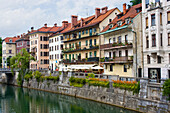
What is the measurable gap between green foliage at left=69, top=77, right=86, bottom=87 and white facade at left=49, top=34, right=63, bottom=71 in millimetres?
27616

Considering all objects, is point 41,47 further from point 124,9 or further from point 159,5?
point 159,5

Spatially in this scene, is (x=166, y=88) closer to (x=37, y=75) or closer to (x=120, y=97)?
(x=120, y=97)

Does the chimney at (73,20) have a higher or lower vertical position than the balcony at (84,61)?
higher

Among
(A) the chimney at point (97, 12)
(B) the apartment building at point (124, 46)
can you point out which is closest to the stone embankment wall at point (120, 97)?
(B) the apartment building at point (124, 46)

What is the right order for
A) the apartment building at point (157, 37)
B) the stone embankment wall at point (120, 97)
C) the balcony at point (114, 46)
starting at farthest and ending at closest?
the balcony at point (114, 46), the apartment building at point (157, 37), the stone embankment wall at point (120, 97)

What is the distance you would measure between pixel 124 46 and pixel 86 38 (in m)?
17.4

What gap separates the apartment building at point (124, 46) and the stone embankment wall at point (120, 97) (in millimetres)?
7976

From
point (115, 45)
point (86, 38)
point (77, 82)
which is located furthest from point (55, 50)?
point (115, 45)

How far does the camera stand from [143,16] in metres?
40.5

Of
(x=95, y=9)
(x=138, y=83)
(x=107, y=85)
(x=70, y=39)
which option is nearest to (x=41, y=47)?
(x=70, y=39)

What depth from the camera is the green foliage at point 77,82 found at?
4549 centimetres

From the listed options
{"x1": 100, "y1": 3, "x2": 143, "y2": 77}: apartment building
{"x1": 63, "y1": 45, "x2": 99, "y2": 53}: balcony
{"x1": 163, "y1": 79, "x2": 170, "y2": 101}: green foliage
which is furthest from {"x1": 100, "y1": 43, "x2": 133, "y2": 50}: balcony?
{"x1": 163, "y1": 79, "x2": 170, "y2": 101}: green foliage

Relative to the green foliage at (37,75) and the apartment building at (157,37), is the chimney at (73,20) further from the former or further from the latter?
the apartment building at (157,37)

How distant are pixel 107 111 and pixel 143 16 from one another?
16.6 metres
